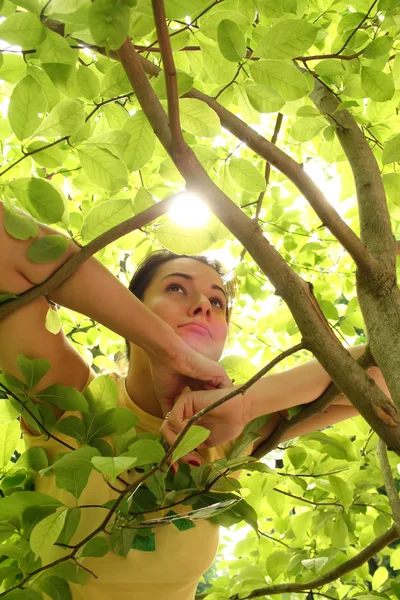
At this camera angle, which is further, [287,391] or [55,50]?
[287,391]

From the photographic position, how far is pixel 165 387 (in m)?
1.00

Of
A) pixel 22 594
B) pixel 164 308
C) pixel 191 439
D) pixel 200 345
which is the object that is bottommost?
pixel 22 594

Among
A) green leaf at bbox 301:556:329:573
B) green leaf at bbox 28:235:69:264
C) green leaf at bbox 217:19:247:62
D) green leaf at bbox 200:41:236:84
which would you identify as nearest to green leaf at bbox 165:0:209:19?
green leaf at bbox 217:19:247:62

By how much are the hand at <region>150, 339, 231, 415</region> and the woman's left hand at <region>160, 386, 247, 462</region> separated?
2cm

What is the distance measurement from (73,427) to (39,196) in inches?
13.9

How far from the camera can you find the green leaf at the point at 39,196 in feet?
2.54

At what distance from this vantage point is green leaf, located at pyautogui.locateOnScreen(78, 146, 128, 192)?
0.82 m

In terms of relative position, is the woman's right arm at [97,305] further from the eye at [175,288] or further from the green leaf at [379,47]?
the green leaf at [379,47]

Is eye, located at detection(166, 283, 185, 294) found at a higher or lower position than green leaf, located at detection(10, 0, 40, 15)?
higher

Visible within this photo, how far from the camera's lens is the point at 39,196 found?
2.55 ft

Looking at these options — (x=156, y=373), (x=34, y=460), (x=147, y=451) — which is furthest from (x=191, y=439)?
(x=34, y=460)

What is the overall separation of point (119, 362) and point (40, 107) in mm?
1016

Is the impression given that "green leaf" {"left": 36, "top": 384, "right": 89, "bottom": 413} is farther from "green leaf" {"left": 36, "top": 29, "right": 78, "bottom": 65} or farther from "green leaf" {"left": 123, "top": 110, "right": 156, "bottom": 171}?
"green leaf" {"left": 36, "top": 29, "right": 78, "bottom": 65}

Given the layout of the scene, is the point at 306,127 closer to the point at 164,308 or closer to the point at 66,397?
the point at 164,308
